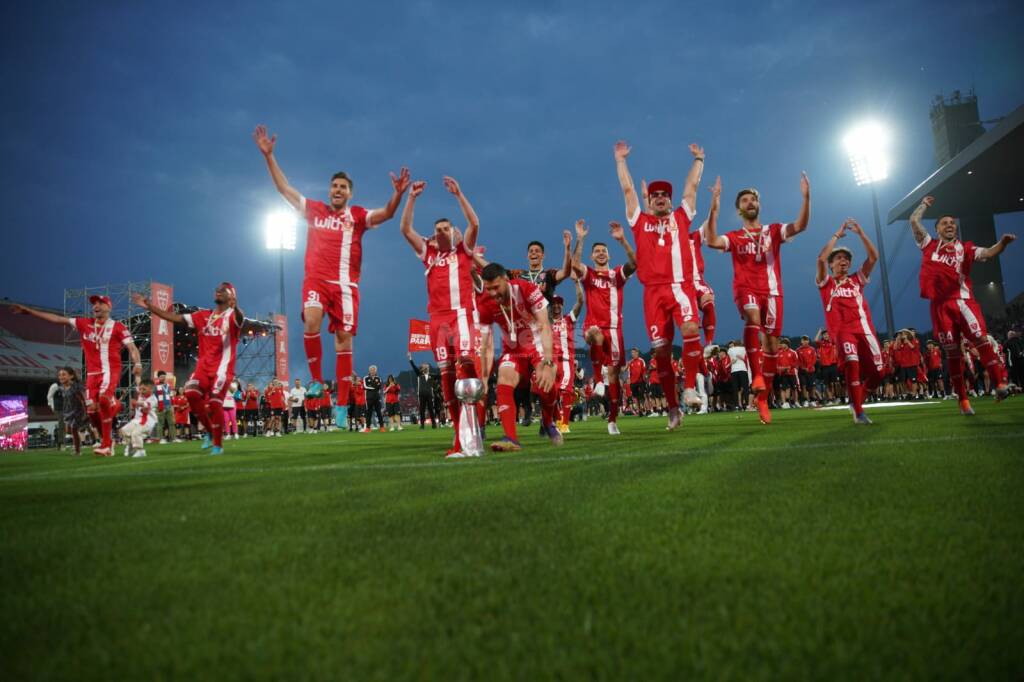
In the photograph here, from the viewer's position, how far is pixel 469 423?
5.71m

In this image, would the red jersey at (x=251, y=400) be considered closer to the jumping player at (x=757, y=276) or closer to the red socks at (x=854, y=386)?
the jumping player at (x=757, y=276)

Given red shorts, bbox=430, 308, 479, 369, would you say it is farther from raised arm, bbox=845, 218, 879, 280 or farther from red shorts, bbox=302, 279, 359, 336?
raised arm, bbox=845, 218, 879, 280

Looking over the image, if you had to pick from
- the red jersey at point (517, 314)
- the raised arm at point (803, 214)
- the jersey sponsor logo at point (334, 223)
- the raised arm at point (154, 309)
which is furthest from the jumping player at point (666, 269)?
the raised arm at point (154, 309)

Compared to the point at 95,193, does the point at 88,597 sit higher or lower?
lower

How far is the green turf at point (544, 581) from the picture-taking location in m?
1.13

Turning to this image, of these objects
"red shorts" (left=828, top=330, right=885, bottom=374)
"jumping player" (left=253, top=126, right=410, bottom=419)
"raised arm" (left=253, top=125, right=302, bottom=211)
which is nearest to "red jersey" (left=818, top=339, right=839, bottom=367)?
"red shorts" (left=828, top=330, right=885, bottom=374)

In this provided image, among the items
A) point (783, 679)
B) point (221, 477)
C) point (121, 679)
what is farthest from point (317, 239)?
point (783, 679)

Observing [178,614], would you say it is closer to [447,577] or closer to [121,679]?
[121,679]

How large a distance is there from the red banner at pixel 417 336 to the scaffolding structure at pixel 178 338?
653 inches

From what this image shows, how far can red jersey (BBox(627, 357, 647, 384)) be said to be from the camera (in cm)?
2328

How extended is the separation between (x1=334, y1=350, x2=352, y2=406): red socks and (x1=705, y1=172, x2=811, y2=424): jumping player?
16.3 ft

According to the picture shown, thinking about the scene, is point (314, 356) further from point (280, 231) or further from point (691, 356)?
point (280, 231)

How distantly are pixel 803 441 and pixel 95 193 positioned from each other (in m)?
172

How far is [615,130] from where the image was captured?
538 ft
